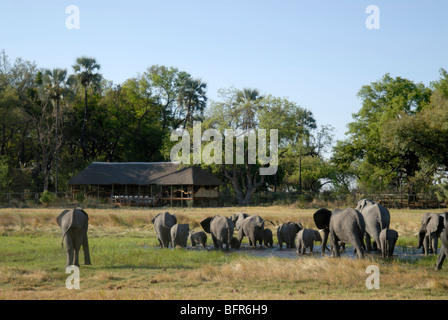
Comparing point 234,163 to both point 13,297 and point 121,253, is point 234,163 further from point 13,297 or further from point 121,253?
point 13,297

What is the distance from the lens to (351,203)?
1722 inches

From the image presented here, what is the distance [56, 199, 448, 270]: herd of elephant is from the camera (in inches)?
535

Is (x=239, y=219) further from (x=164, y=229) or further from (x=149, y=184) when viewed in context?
(x=149, y=184)

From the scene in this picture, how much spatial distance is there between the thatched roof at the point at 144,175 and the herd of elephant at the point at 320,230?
29058 mm

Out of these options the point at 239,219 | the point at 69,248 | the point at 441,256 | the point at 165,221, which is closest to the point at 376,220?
the point at 441,256

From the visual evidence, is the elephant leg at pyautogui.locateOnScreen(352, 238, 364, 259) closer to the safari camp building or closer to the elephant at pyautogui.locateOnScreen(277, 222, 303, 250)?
the elephant at pyautogui.locateOnScreen(277, 222, 303, 250)

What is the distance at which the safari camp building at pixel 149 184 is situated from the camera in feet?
168

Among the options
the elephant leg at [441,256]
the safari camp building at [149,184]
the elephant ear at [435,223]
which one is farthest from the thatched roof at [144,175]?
the elephant leg at [441,256]

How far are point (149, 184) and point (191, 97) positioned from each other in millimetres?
22497

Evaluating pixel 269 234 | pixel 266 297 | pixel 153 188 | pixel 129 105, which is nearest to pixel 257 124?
pixel 153 188

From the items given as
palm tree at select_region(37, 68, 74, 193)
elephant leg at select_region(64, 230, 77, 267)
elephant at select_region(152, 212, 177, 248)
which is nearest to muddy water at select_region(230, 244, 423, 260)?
elephant at select_region(152, 212, 177, 248)

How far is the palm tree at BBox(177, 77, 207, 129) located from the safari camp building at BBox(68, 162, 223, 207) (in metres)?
17.6

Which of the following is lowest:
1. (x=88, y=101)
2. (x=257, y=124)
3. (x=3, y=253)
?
(x=3, y=253)

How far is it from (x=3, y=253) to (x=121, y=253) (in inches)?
158
